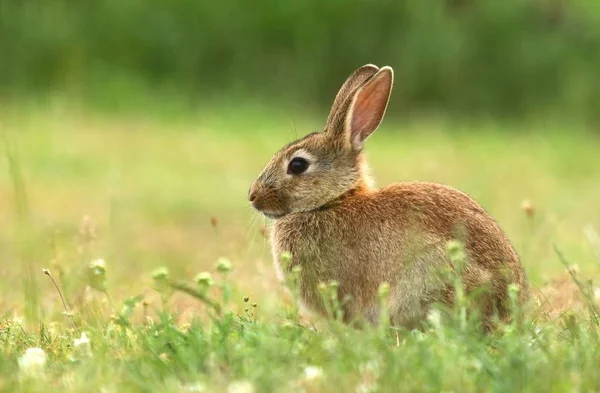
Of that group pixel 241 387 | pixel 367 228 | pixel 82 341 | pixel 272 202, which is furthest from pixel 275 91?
pixel 241 387

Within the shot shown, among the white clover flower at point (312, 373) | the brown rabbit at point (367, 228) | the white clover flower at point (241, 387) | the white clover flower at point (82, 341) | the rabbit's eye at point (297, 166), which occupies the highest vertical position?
the rabbit's eye at point (297, 166)

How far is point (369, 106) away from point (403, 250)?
111cm

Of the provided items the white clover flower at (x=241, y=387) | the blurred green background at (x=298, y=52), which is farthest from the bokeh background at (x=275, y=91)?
the white clover flower at (x=241, y=387)

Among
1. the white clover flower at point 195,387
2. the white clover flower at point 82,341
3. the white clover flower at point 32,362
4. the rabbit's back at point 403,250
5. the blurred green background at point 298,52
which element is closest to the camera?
the white clover flower at point 195,387

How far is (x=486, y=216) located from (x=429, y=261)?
17.8 inches

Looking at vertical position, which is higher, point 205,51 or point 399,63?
point 205,51

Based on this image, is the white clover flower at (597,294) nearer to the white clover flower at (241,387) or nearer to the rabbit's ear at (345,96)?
the rabbit's ear at (345,96)

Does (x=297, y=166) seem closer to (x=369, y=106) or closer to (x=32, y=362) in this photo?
(x=369, y=106)

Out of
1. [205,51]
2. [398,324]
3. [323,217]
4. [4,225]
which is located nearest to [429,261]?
[398,324]

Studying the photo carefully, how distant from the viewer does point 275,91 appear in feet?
58.9

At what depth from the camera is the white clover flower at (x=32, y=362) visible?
382cm

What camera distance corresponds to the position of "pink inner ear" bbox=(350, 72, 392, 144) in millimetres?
5750

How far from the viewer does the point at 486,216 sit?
517 cm

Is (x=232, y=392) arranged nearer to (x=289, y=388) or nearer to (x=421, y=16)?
(x=289, y=388)
